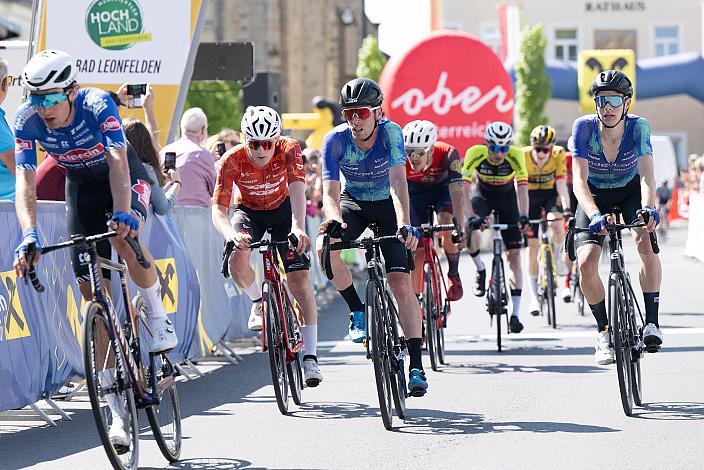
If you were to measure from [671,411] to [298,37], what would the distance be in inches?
2245

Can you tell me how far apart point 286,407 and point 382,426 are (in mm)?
997

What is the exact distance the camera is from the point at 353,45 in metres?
70.8

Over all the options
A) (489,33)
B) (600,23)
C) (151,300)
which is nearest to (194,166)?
(151,300)

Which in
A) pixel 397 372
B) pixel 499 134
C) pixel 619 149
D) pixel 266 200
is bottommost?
pixel 397 372

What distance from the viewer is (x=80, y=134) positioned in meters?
7.84

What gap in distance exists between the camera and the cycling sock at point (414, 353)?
9.52m

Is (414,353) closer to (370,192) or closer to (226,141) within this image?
(370,192)

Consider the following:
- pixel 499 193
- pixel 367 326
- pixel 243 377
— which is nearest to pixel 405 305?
pixel 367 326

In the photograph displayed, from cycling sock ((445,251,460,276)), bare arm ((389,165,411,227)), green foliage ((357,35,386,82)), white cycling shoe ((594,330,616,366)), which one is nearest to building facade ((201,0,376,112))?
green foliage ((357,35,386,82))

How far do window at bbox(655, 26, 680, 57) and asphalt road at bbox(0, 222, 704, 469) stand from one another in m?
54.5

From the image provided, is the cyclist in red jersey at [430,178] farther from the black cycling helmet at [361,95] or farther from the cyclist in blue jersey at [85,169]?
the cyclist in blue jersey at [85,169]

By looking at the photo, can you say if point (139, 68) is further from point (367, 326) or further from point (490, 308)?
point (367, 326)

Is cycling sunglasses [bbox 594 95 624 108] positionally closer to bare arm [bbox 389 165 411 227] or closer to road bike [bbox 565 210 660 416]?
road bike [bbox 565 210 660 416]

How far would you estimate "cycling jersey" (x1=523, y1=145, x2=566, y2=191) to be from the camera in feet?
54.6
